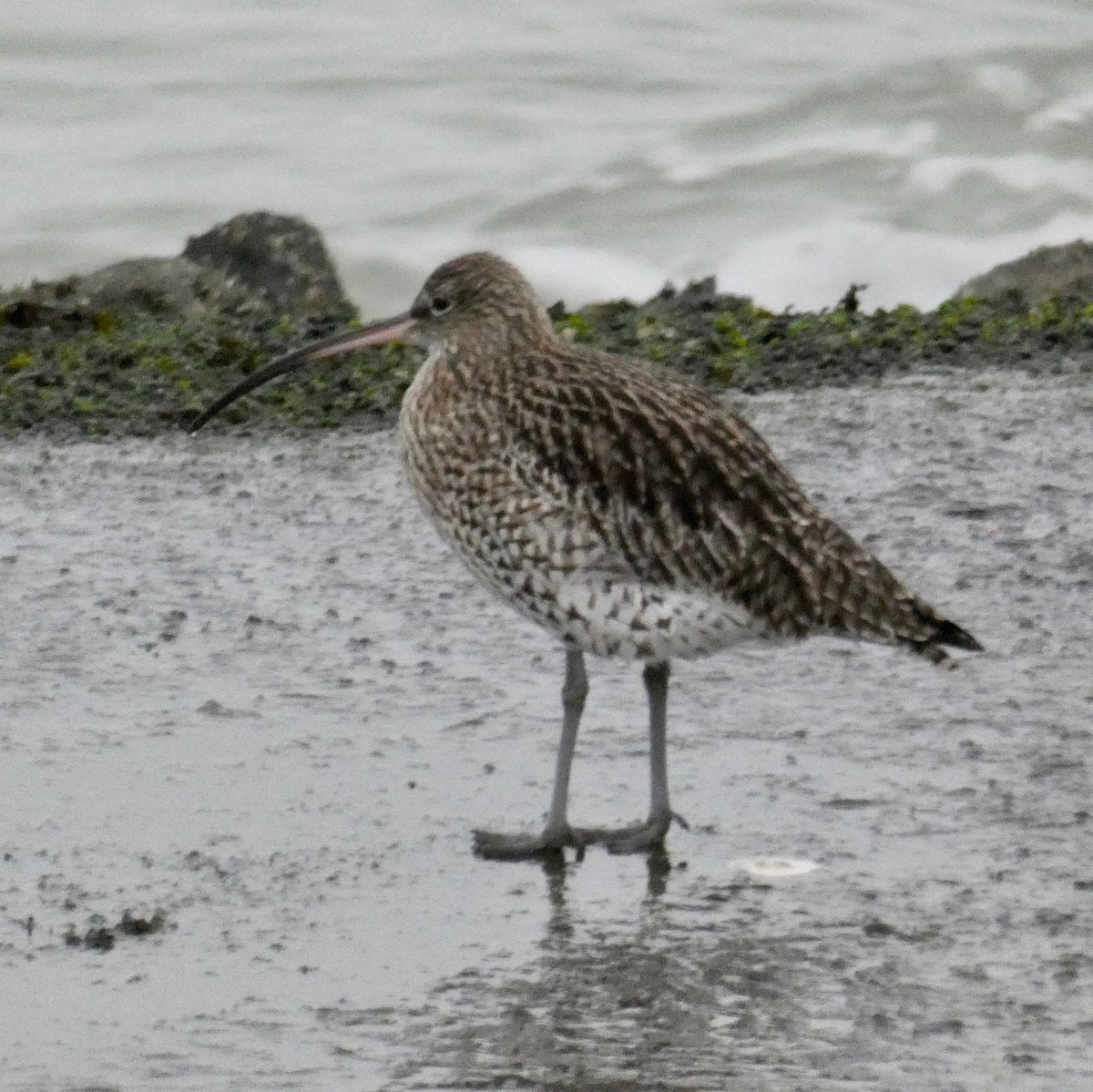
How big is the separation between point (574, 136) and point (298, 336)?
12.4 meters

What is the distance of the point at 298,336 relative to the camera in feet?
37.7

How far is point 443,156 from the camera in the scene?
75.4ft

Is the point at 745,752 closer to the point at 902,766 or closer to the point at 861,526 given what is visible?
the point at 902,766

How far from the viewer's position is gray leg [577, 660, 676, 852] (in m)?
6.57

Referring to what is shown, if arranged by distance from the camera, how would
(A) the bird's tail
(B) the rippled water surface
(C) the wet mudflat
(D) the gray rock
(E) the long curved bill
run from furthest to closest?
1. (B) the rippled water surface
2. (D) the gray rock
3. (E) the long curved bill
4. (A) the bird's tail
5. (C) the wet mudflat

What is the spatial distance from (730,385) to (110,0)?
1734cm

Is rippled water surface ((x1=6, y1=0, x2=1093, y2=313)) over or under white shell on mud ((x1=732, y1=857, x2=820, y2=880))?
over

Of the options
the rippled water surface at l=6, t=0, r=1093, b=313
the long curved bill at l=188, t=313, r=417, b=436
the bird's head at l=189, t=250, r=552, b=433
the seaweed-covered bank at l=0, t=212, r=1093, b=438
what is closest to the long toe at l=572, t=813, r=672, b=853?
the bird's head at l=189, t=250, r=552, b=433

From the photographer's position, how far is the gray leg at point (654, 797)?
6.57 meters

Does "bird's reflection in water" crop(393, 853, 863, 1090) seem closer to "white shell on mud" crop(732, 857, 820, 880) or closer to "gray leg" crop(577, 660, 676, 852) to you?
"white shell on mud" crop(732, 857, 820, 880)

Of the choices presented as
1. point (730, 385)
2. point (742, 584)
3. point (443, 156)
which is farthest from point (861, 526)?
point (443, 156)

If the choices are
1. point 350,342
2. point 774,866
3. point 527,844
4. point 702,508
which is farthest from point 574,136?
point 774,866

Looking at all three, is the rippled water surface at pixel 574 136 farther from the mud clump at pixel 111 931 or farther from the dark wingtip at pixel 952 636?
the mud clump at pixel 111 931

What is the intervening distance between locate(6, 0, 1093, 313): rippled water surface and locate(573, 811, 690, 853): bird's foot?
13158 mm
